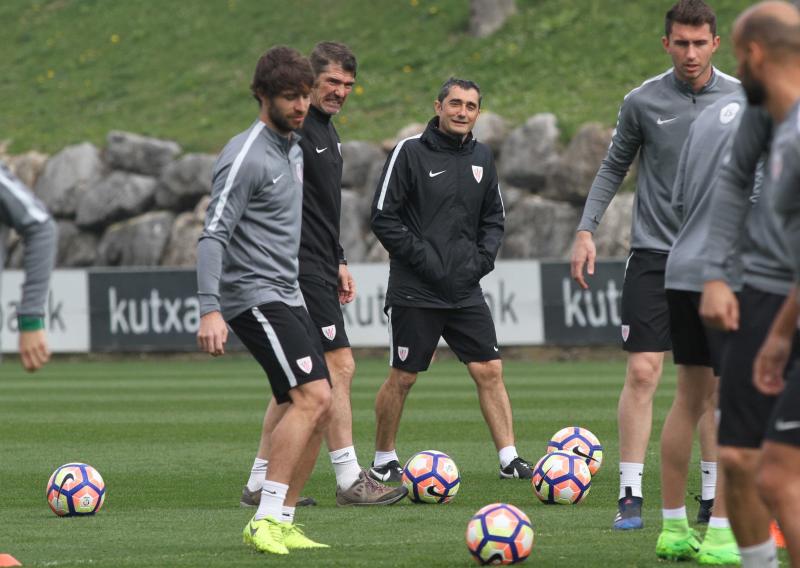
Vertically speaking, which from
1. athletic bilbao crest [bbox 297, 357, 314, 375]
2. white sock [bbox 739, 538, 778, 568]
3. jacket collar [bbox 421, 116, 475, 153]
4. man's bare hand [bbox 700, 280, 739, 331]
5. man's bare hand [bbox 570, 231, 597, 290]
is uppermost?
jacket collar [bbox 421, 116, 475, 153]

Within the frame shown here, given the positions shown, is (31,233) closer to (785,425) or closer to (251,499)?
(785,425)

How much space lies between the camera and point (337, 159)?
924cm

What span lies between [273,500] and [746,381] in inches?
103

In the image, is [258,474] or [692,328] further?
[258,474]

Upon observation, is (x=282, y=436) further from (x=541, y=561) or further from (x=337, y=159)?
(x=337, y=159)

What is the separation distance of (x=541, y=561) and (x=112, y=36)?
108 ft

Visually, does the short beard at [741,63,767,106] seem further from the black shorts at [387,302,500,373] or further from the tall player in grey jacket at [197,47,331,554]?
the black shorts at [387,302,500,373]

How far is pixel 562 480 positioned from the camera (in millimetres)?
8680

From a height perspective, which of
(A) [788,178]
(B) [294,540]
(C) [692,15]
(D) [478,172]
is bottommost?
(B) [294,540]

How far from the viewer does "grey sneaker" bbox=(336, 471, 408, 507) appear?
29.2 ft

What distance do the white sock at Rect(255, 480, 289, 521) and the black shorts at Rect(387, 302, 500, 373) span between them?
2.94 metres

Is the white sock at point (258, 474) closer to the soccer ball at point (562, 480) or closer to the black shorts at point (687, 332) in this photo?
the soccer ball at point (562, 480)

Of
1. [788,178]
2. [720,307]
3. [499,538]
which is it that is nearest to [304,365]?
[499,538]

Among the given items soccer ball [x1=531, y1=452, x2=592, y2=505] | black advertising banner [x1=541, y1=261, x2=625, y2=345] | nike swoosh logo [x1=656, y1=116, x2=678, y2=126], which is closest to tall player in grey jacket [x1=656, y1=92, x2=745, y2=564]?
nike swoosh logo [x1=656, y1=116, x2=678, y2=126]
